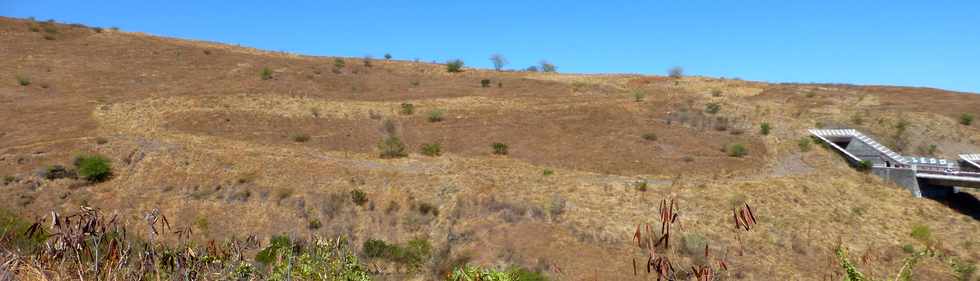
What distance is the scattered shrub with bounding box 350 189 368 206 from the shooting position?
27.8 m

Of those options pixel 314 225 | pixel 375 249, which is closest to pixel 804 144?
pixel 375 249

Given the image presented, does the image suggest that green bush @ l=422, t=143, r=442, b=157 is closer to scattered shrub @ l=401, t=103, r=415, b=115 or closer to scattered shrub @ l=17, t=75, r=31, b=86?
scattered shrub @ l=401, t=103, r=415, b=115

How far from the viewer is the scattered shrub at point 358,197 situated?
2784 centimetres

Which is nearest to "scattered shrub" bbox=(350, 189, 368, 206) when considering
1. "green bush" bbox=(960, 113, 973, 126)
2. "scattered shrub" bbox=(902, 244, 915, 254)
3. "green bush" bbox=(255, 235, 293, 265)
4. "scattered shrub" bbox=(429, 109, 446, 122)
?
"green bush" bbox=(255, 235, 293, 265)

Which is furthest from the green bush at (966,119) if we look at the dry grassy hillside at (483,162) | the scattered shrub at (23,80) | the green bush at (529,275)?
the scattered shrub at (23,80)

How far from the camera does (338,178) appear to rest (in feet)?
99.1

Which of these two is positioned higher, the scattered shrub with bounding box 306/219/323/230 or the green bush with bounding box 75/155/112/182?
the green bush with bounding box 75/155/112/182

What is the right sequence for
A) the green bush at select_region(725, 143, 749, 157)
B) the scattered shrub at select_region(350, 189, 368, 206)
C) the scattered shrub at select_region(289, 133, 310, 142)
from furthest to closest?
1. the scattered shrub at select_region(289, 133, 310, 142)
2. the green bush at select_region(725, 143, 749, 157)
3. the scattered shrub at select_region(350, 189, 368, 206)

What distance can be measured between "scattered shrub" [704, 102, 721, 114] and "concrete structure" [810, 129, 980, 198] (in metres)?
11.7

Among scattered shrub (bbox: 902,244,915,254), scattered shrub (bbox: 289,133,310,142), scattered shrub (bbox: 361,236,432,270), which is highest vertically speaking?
scattered shrub (bbox: 289,133,310,142)

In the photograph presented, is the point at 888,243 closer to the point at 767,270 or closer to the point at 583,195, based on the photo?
the point at 767,270

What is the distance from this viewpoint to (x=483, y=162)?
34.0 meters

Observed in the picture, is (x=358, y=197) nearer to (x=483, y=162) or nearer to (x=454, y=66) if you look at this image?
(x=483, y=162)

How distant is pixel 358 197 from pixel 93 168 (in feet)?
41.1
